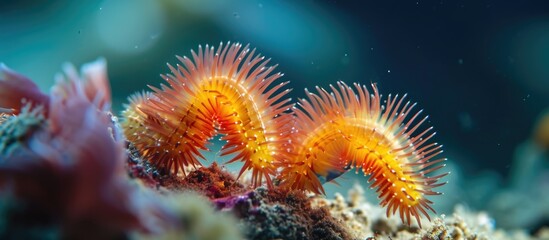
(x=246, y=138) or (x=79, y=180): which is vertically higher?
(x=246, y=138)

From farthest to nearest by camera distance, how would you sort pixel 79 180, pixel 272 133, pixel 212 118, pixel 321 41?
1. pixel 321 41
2. pixel 212 118
3. pixel 272 133
4. pixel 79 180

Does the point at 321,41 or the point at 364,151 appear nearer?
the point at 364,151

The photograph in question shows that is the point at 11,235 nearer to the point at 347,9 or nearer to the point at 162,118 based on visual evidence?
the point at 162,118

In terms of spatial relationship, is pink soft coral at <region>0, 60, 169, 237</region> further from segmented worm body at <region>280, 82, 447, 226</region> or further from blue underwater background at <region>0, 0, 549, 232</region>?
blue underwater background at <region>0, 0, 549, 232</region>

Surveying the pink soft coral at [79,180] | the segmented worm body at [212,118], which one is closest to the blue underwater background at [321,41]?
the segmented worm body at [212,118]

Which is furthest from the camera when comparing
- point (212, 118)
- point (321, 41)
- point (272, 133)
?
point (321, 41)

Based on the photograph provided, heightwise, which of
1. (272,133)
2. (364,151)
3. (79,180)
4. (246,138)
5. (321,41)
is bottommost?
(79,180)

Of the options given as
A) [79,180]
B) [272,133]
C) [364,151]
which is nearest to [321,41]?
[364,151]

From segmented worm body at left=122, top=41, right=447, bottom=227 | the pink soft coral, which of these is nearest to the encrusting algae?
segmented worm body at left=122, top=41, right=447, bottom=227

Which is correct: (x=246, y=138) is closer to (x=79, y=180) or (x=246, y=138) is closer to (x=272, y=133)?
(x=272, y=133)
